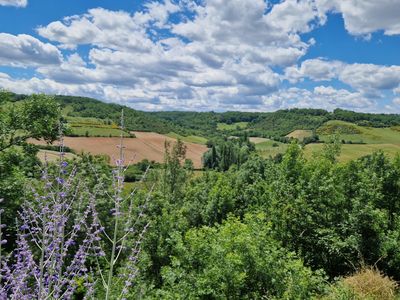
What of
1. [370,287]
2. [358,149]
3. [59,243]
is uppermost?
[59,243]

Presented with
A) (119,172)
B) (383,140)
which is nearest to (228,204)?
(119,172)

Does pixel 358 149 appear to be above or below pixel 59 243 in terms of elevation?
below

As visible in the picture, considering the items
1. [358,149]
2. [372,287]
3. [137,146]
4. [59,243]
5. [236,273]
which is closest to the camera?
[59,243]

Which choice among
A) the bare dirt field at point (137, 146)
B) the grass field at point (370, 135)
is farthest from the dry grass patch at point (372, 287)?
the grass field at point (370, 135)

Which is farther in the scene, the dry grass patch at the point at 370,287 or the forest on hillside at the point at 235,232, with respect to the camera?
A: the forest on hillside at the point at 235,232

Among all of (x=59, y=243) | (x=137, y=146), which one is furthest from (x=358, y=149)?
(x=59, y=243)

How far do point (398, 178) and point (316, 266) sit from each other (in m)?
8.10

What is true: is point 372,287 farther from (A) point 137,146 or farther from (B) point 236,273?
(A) point 137,146

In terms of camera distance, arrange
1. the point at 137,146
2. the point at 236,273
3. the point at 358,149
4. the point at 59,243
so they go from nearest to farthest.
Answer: the point at 59,243
the point at 236,273
the point at 137,146
the point at 358,149

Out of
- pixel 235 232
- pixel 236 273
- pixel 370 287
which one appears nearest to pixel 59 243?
pixel 236 273

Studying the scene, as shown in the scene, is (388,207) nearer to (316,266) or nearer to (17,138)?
(316,266)

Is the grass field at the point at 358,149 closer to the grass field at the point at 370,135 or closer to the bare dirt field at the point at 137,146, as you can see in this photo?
the grass field at the point at 370,135

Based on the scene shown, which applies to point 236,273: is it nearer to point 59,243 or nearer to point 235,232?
point 235,232

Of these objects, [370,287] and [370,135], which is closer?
[370,287]
